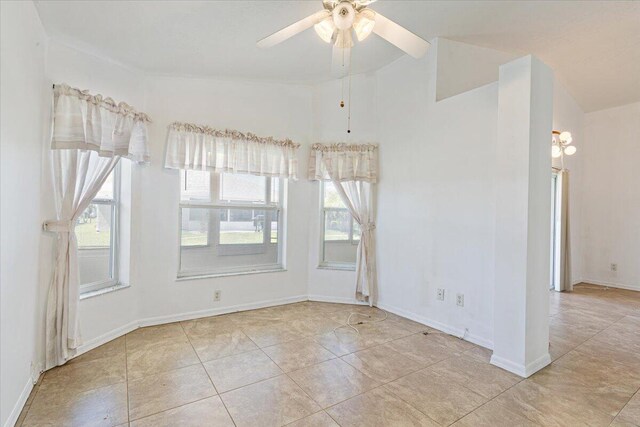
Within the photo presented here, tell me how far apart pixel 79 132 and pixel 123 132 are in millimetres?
417

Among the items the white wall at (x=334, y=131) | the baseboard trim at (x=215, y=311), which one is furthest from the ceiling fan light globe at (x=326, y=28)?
the baseboard trim at (x=215, y=311)

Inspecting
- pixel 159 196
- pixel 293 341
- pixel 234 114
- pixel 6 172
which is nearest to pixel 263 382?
pixel 293 341

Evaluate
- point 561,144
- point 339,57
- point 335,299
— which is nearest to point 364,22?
point 339,57

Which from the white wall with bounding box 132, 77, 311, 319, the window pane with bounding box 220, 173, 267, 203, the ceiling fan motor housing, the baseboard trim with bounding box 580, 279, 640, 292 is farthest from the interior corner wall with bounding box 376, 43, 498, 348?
the baseboard trim with bounding box 580, 279, 640, 292

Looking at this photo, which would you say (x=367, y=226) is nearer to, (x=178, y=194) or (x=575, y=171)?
(x=178, y=194)

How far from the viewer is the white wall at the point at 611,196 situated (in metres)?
4.99

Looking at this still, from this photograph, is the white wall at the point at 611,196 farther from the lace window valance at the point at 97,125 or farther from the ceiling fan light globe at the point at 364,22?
the lace window valance at the point at 97,125

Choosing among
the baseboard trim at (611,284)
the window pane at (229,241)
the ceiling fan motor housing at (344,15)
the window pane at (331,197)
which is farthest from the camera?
the baseboard trim at (611,284)

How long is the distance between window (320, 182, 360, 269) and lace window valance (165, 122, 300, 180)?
0.57m

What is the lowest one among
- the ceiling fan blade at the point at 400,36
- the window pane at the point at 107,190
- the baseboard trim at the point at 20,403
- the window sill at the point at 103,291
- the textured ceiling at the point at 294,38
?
the baseboard trim at the point at 20,403

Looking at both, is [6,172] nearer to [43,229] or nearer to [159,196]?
[43,229]

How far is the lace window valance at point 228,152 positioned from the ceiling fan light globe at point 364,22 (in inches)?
82.6

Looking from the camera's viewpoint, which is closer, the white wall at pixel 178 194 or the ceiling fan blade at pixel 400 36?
the ceiling fan blade at pixel 400 36

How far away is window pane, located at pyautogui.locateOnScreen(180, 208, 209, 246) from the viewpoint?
11.6 feet
